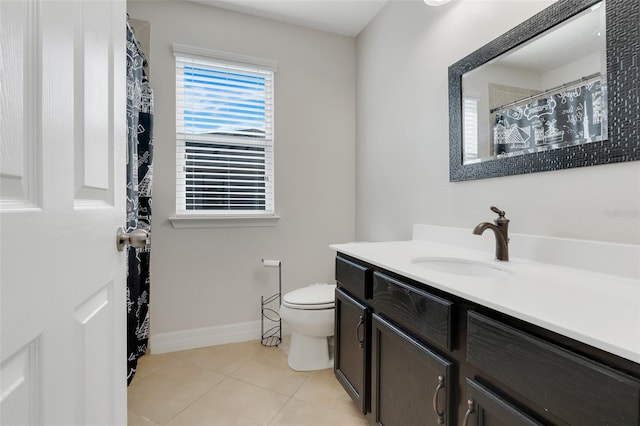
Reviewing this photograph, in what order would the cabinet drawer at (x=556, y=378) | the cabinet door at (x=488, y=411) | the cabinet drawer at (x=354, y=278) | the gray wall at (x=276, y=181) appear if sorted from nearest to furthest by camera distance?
the cabinet drawer at (x=556, y=378)
the cabinet door at (x=488, y=411)
the cabinet drawer at (x=354, y=278)
the gray wall at (x=276, y=181)

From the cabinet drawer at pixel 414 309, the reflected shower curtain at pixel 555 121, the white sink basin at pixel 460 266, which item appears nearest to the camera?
the cabinet drawer at pixel 414 309

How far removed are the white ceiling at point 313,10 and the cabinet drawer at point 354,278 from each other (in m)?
1.88

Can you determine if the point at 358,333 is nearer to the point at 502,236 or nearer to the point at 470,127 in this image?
the point at 502,236

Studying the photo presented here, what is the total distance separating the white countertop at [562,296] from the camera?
55 cm

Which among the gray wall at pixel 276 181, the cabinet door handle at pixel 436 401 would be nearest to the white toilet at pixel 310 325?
the gray wall at pixel 276 181

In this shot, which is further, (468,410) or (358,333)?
(358,333)

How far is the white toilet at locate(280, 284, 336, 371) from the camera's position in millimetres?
1889

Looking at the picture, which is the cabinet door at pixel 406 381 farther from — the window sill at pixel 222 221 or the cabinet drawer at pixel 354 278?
the window sill at pixel 222 221

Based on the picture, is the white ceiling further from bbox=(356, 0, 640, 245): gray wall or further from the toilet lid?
the toilet lid

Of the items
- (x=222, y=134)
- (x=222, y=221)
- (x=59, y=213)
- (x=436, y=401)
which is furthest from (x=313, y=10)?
(x=436, y=401)

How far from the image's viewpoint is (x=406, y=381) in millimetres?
1094

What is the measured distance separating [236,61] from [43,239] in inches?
89.5

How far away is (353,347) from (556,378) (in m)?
1.00

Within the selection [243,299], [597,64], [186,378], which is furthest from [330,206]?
[597,64]
